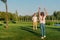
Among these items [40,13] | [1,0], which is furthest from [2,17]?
[40,13]

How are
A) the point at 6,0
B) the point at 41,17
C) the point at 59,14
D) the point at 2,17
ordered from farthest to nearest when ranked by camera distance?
1. the point at 59,14
2. the point at 2,17
3. the point at 6,0
4. the point at 41,17

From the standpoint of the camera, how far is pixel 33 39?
13.2 m

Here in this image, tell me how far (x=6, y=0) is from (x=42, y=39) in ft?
46.2

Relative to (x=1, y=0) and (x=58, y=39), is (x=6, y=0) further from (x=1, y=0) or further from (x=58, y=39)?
(x=58, y=39)

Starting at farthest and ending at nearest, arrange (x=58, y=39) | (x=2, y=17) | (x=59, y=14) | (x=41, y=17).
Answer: (x=59, y=14)
(x=2, y=17)
(x=41, y=17)
(x=58, y=39)

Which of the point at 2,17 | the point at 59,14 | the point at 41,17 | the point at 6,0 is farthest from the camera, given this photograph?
the point at 59,14

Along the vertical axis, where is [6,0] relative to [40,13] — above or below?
above

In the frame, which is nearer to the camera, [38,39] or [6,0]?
[38,39]

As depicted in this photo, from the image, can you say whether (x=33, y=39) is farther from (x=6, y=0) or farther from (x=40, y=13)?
(x=6, y=0)

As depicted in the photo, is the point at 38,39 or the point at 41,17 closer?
the point at 38,39

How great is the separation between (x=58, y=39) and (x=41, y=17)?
2095mm

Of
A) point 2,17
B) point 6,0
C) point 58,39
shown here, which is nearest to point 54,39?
point 58,39

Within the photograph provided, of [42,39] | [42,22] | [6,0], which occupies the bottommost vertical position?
[42,39]

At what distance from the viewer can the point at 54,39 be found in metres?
13.1
